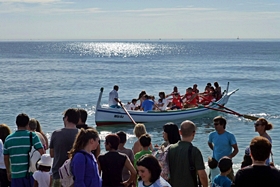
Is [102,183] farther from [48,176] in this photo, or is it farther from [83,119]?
[83,119]

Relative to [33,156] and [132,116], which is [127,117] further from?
[33,156]

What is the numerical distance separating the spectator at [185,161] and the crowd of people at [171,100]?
14.5 meters

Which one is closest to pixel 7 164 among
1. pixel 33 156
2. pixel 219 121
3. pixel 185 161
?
pixel 33 156

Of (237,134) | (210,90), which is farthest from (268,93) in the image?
(237,134)

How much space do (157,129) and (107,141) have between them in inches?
649

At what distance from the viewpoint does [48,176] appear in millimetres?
6199

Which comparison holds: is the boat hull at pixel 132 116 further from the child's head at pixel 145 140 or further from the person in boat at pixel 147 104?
the child's head at pixel 145 140

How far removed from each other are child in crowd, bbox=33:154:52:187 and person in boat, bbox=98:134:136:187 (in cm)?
75

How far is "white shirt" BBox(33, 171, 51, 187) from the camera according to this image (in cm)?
618

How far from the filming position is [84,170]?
5160 mm

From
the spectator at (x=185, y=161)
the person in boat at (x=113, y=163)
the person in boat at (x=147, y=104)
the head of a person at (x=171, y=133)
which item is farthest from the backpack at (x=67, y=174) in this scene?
the person in boat at (x=147, y=104)

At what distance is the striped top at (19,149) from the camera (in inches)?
255

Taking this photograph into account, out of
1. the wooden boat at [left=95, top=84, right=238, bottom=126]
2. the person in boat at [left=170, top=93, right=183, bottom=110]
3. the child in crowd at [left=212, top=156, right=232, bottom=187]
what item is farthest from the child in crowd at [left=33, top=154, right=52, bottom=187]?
the person in boat at [left=170, top=93, right=183, bottom=110]

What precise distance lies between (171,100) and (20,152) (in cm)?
1694
